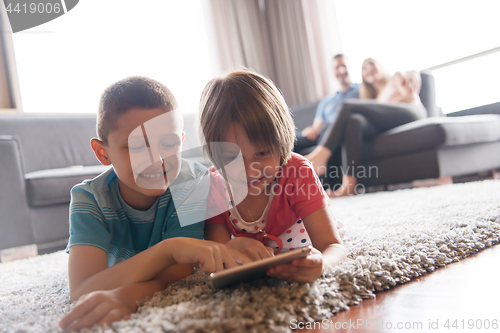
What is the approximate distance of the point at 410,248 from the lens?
0.66 m

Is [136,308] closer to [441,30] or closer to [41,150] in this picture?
[41,150]

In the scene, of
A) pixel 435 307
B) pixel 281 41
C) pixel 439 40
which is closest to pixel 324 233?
pixel 435 307

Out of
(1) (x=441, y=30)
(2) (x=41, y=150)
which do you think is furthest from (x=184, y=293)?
(1) (x=441, y=30)

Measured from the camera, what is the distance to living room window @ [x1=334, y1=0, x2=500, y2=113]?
272 cm

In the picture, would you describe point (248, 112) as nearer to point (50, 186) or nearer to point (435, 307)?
point (435, 307)

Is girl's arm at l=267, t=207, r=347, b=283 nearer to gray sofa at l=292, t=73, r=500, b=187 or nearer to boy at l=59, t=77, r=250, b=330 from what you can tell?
boy at l=59, t=77, r=250, b=330

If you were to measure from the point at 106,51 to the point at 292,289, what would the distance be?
3.45 metres

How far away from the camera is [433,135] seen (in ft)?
6.18

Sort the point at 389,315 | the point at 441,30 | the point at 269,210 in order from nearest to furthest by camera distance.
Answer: the point at 389,315, the point at 269,210, the point at 441,30

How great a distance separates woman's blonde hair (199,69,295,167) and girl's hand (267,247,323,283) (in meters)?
0.27

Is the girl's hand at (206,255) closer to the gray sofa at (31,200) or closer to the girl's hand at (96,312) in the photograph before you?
the girl's hand at (96,312)

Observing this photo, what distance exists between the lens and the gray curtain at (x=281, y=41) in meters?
3.84

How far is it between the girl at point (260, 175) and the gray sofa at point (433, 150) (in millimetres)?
1379

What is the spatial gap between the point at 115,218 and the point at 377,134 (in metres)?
1.87
